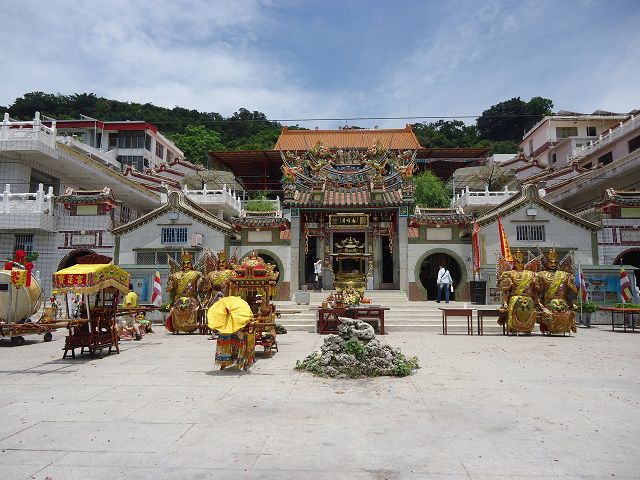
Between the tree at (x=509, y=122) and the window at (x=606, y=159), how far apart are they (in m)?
31.1

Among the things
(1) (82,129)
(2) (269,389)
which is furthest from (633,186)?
(1) (82,129)

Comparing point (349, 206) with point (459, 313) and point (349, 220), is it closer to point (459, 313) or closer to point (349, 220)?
point (349, 220)

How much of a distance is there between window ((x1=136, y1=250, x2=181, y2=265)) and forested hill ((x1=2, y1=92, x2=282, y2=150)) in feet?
104

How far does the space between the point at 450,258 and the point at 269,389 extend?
18.5 metres

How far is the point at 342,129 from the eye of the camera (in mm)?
40625

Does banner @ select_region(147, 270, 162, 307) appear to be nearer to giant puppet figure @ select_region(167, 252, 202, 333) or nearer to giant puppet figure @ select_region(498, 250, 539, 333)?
giant puppet figure @ select_region(167, 252, 202, 333)

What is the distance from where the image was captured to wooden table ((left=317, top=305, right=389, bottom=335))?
1388cm

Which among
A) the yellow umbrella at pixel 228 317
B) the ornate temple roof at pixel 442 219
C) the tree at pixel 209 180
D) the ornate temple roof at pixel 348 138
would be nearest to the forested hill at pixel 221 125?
the ornate temple roof at pixel 348 138

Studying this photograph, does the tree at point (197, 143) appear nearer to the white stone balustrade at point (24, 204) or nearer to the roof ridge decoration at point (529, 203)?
the white stone balustrade at point (24, 204)

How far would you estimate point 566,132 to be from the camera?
43.4m

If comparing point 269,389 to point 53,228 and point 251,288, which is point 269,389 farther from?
point 53,228

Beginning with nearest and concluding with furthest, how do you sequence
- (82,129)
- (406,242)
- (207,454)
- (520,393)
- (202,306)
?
(207,454)
(520,393)
(202,306)
(406,242)
(82,129)

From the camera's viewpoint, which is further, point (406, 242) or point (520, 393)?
point (406, 242)

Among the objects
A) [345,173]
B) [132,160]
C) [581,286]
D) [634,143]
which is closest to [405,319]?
[581,286]
